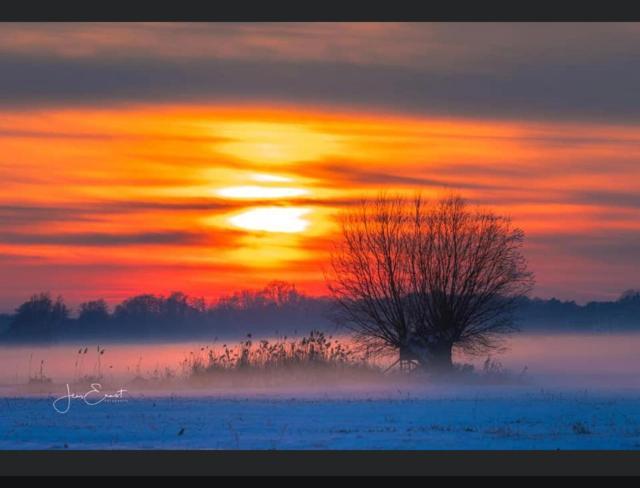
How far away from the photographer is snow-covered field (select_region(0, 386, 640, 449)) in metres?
21.4

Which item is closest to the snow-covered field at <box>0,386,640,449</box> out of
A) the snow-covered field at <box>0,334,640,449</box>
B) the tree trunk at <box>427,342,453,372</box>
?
the snow-covered field at <box>0,334,640,449</box>

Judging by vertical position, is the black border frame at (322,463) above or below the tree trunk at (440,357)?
below

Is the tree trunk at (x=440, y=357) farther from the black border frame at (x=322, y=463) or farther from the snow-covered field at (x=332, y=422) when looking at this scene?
the black border frame at (x=322, y=463)

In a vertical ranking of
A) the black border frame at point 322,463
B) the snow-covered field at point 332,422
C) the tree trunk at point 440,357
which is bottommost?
the black border frame at point 322,463

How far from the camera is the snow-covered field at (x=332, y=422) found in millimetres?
21438

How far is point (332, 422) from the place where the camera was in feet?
79.2

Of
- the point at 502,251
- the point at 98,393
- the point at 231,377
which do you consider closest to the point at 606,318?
the point at 502,251

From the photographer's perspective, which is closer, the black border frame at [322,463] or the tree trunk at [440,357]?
the black border frame at [322,463]

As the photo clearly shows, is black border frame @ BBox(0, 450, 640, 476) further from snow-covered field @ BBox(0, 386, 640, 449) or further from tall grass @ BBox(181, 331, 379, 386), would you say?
tall grass @ BBox(181, 331, 379, 386)

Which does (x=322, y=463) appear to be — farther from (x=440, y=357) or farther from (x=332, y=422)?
(x=440, y=357)

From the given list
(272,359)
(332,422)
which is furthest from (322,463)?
(272,359)

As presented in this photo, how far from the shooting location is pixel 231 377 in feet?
117

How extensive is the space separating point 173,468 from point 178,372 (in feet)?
56.5

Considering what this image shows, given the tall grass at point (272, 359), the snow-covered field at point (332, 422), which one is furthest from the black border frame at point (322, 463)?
the tall grass at point (272, 359)
